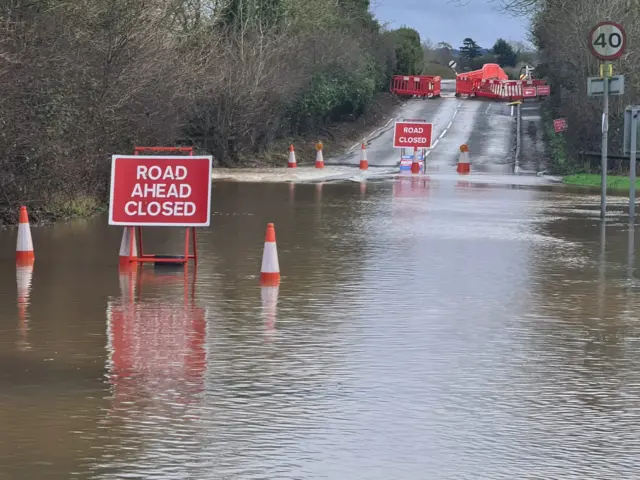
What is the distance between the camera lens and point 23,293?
13.2 meters

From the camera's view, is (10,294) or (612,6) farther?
(612,6)

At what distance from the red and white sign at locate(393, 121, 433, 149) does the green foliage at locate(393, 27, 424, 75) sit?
2993 centimetres

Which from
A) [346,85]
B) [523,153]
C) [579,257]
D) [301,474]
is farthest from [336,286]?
[346,85]

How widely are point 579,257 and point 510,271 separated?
2093mm

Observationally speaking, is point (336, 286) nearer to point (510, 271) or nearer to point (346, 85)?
point (510, 271)

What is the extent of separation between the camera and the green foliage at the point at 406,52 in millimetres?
71188

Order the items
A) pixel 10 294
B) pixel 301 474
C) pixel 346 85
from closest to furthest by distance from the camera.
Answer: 1. pixel 301 474
2. pixel 10 294
3. pixel 346 85

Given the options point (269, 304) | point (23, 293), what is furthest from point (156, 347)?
point (23, 293)

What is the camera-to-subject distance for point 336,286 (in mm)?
14062

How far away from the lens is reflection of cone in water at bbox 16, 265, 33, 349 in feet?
36.3

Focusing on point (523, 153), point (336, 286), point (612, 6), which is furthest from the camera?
point (523, 153)

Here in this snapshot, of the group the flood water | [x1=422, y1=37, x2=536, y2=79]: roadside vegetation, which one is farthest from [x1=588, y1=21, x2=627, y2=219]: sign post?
[x1=422, y1=37, x2=536, y2=79]: roadside vegetation

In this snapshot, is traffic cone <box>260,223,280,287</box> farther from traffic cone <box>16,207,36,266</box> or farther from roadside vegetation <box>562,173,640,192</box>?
roadside vegetation <box>562,173,640,192</box>

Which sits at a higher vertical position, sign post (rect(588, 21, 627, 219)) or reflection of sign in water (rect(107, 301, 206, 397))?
sign post (rect(588, 21, 627, 219))
